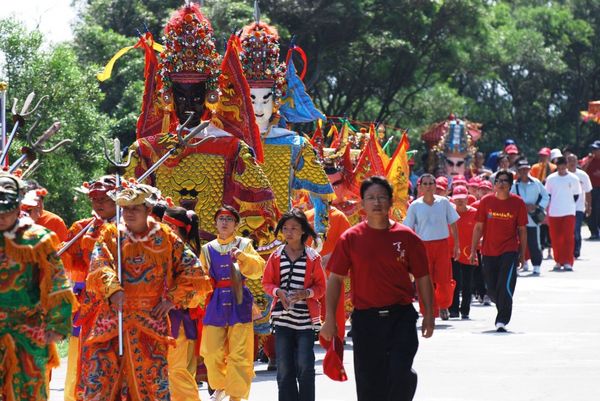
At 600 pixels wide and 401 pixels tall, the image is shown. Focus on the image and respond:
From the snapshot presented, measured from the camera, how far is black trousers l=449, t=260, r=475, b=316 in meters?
18.6

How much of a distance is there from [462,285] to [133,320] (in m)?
9.73

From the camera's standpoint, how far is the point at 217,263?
11945 mm

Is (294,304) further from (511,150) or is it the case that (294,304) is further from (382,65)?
(382,65)

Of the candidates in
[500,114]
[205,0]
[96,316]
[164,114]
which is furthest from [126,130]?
[500,114]

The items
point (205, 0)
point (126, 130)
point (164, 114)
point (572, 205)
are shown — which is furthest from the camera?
point (205, 0)

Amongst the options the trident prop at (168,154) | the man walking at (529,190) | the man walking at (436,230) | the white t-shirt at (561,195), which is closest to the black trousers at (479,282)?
the man walking at (529,190)

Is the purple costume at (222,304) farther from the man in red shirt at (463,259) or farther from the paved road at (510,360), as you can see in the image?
the man in red shirt at (463,259)

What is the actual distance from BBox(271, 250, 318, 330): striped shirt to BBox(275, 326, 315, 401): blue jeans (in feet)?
0.14

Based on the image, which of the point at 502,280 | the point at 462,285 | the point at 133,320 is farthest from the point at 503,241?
the point at 133,320

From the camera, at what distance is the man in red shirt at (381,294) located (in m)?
9.52

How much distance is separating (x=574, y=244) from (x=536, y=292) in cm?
576

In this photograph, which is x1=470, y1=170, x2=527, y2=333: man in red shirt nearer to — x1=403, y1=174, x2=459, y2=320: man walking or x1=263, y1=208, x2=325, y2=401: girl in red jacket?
x1=403, y1=174, x2=459, y2=320: man walking

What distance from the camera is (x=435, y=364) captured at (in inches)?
548

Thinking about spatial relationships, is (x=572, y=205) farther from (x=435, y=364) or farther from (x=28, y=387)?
(x=28, y=387)
